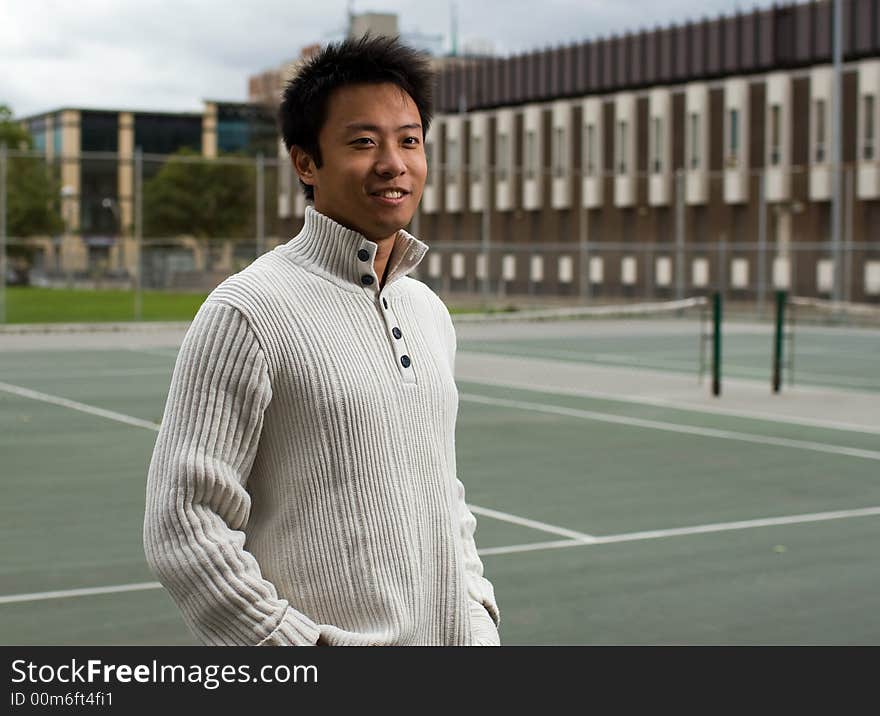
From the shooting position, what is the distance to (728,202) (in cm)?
5097

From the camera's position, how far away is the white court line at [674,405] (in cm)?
1605

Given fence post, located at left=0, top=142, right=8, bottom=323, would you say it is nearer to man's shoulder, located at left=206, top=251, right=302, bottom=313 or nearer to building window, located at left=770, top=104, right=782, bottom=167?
building window, located at left=770, top=104, right=782, bottom=167

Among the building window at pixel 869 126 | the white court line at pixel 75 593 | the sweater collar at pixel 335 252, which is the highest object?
the building window at pixel 869 126

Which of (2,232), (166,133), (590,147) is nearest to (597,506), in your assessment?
(2,232)

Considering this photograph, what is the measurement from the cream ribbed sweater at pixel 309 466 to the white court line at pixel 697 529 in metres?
6.46

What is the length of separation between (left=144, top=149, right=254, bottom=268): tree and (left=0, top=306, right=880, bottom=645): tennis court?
13607 millimetres

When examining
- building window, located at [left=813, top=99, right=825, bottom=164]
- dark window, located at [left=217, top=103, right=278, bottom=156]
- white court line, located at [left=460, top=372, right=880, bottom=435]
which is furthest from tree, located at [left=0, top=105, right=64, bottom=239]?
dark window, located at [left=217, top=103, right=278, bottom=156]

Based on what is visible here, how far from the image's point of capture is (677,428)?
1582cm

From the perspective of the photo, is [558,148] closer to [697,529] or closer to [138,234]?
[138,234]

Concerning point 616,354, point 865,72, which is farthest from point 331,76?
point 865,72

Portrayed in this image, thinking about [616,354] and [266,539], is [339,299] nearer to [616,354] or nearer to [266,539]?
[266,539]

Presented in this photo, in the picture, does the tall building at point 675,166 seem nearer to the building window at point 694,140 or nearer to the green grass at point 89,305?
the building window at point 694,140

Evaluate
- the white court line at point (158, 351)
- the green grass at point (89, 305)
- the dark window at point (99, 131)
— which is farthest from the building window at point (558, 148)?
the dark window at point (99, 131)

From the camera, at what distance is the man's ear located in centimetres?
277
